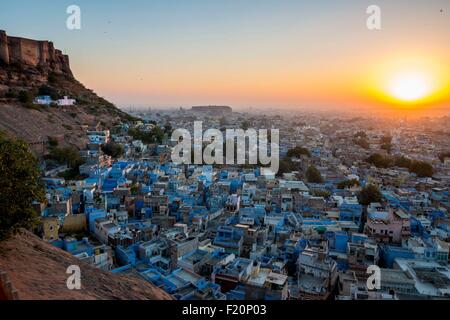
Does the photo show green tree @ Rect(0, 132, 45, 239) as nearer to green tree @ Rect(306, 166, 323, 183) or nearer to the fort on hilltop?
green tree @ Rect(306, 166, 323, 183)

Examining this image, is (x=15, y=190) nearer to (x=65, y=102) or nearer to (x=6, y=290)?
(x=6, y=290)

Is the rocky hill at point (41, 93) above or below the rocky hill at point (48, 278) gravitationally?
above

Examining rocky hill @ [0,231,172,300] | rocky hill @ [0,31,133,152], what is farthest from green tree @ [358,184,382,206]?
rocky hill @ [0,31,133,152]

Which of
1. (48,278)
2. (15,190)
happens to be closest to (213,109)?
(15,190)

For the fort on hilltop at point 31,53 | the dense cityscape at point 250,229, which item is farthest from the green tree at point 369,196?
the fort on hilltop at point 31,53

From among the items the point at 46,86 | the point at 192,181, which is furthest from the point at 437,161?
the point at 46,86

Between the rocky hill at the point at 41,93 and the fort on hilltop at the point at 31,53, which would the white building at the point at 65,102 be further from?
the fort on hilltop at the point at 31,53
